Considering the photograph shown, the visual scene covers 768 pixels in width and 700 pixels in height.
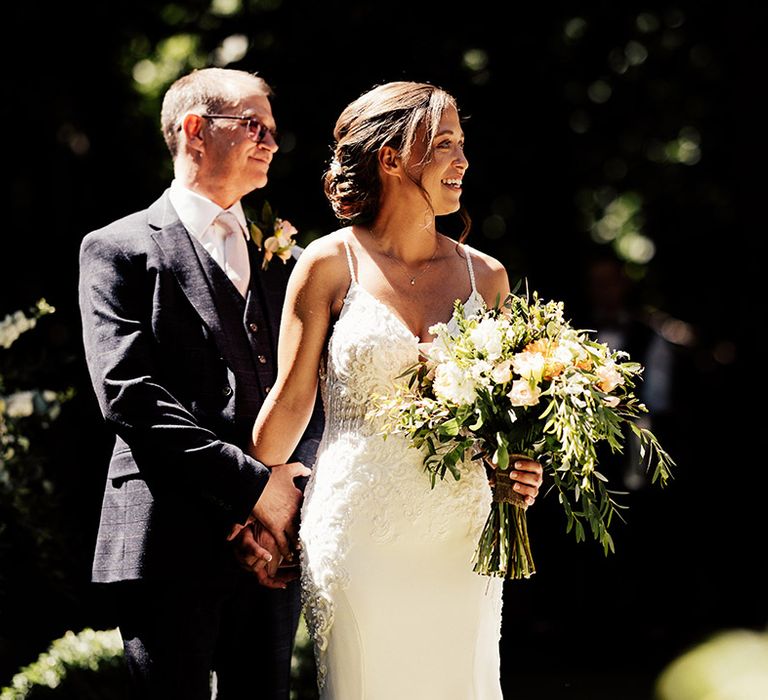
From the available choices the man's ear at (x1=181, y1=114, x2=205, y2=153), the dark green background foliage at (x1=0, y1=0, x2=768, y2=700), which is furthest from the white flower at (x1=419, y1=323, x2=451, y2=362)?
the dark green background foliage at (x1=0, y1=0, x2=768, y2=700)

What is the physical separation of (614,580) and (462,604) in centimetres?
418

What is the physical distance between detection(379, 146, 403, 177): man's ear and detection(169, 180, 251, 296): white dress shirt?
0.57 m

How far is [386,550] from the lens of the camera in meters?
3.33

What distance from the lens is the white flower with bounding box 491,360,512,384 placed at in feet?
10.1

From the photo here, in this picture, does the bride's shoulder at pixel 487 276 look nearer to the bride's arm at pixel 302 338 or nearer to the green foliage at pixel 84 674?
the bride's arm at pixel 302 338

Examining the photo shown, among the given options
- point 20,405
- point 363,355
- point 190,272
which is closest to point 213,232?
point 190,272

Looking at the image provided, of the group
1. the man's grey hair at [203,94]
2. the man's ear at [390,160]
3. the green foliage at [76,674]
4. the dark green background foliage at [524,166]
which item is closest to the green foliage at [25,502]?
the green foliage at [76,674]

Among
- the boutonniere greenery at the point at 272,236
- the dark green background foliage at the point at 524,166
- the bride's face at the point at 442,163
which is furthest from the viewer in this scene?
the dark green background foliage at the point at 524,166

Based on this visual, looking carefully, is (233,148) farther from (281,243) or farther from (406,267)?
(406,267)

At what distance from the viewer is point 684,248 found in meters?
9.48

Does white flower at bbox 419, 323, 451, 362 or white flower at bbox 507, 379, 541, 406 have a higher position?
white flower at bbox 419, 323, 451, 362

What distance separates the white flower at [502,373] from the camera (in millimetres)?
3072

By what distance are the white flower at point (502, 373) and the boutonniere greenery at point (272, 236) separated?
1.00 metres

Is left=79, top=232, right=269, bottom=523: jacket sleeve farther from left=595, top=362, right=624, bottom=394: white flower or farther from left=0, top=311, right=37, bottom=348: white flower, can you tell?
left=0, top=311, right=37, bottom=348: white flower
